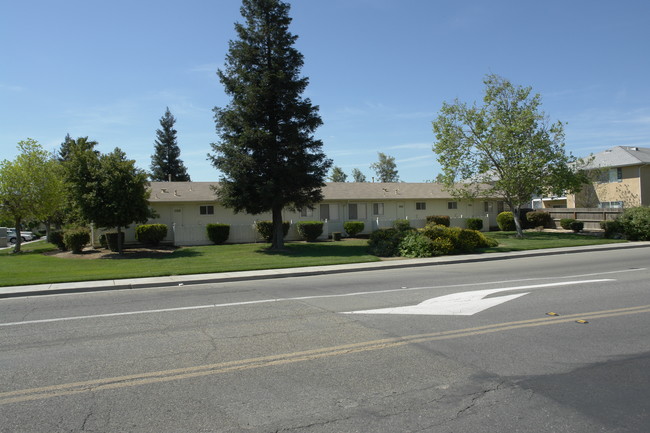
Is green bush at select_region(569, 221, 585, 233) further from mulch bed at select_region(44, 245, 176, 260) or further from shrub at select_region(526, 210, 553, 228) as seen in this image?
mulch bed at select_region(44, 245, 176, 260)

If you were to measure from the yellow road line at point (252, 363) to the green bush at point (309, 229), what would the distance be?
21.2 metres

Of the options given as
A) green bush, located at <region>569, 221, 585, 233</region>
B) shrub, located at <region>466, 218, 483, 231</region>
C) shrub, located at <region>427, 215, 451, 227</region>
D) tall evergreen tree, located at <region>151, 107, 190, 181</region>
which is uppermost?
tall evergreen tree, located at <region>151, 107, 190, 181</region>

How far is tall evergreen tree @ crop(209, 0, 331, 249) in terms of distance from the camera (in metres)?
21.3

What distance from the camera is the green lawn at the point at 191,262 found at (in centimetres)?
1418

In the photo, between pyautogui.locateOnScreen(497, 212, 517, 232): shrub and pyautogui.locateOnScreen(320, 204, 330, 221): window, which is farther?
pyautogui.locateOnScreen(497, 212, 517, 232): shrub

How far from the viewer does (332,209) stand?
32.3 meters

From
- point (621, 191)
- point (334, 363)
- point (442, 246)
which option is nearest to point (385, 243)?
point (442, 246)

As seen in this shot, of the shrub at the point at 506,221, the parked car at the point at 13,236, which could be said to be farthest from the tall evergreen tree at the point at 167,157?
the shrub at the point at 506,221

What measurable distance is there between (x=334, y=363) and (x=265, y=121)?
1810 centimetres

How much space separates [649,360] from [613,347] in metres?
0.49

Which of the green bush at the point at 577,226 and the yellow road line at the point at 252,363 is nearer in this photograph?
the yellow road line at the point at 252,363

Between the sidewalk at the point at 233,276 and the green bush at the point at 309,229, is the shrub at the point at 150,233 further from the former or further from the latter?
the sidewalk at the point at 233,276

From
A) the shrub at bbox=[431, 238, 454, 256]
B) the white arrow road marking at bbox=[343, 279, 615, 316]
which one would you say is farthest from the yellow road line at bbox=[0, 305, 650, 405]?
the shrub at bbox=[431, 238, 454, 256]

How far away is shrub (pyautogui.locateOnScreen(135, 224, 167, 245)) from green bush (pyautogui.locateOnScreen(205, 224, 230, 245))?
8.41 ft
